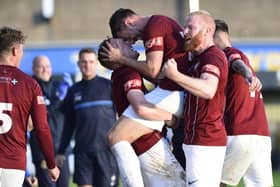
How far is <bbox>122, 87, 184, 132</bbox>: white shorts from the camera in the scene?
8.26 m

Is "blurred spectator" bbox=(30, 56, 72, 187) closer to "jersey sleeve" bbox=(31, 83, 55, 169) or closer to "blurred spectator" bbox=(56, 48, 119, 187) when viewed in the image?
"blurred spectator" bbox=(56, 48, 119, 187)

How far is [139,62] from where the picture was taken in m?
8.30

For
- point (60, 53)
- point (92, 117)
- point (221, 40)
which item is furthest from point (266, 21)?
point (221, 40)

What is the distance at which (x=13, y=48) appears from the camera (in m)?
8.80

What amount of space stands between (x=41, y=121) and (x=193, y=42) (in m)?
1.75

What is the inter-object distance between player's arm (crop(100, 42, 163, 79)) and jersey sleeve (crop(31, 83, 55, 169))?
0.77 metres

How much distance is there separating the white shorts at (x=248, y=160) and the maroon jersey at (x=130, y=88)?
1284 mm

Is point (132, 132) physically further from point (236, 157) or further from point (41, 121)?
point (236, 157)

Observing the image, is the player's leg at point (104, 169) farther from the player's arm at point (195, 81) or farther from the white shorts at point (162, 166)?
the player's arm at point (195, 81)

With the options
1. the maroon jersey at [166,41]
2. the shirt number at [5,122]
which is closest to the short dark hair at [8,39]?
the shirt number at [5,122]

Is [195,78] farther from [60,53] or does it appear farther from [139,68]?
[60,53]

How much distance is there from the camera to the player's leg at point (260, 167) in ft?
31.3

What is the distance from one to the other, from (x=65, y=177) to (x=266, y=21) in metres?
23.9

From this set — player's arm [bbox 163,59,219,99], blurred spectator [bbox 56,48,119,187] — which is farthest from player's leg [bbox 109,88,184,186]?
blurred spectator [bbox 56,48,119,187]
